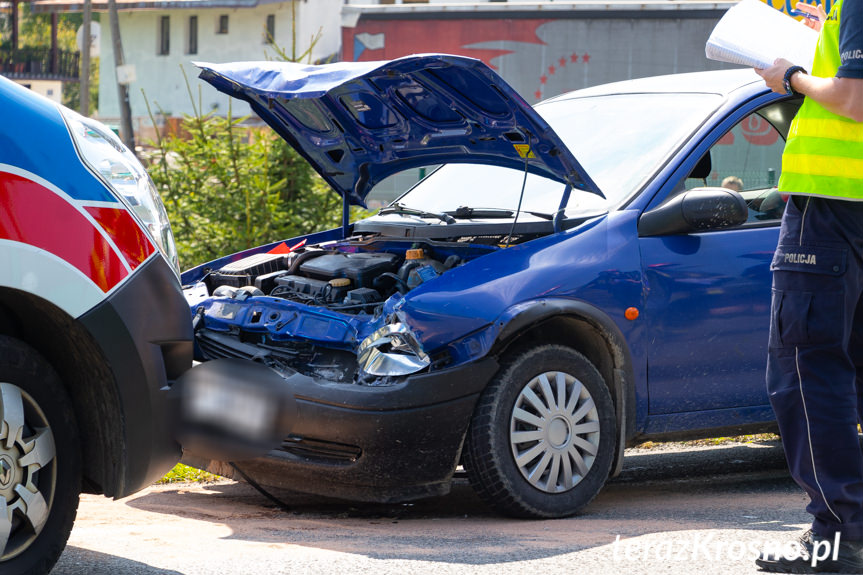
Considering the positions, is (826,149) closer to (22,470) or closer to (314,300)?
(314,300)

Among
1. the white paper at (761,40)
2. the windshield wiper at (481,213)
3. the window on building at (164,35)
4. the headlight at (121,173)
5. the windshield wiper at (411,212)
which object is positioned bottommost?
the windshield wiper at (411,212)

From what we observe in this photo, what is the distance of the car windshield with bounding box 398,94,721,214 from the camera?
18.4ft

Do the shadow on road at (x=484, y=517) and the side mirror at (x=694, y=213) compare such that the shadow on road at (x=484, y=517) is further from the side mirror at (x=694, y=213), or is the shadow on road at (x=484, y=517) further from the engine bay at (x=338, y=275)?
the side mirror at (x=694, y=213)

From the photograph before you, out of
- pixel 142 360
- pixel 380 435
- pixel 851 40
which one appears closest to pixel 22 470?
pixel 142 360

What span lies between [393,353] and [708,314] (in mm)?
1463

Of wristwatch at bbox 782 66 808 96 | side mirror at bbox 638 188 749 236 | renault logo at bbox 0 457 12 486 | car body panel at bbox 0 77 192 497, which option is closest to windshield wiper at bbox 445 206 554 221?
side mirror at bbox 638 188 749 236

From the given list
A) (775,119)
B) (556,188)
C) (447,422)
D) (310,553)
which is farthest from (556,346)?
(775,119)

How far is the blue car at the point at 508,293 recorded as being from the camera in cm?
486

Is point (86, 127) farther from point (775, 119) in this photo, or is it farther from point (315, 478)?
point (775, 119)

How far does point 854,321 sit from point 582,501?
4.66 feet

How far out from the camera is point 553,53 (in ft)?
69.6

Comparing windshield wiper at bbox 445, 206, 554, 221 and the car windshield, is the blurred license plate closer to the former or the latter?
windshield wiper at bbox 445, 206, 554, 221

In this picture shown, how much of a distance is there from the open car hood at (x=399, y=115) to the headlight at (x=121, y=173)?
3.98ft

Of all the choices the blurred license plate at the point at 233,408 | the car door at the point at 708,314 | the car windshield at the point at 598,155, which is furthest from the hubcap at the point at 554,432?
the blurred license plate at the point at 233,408
